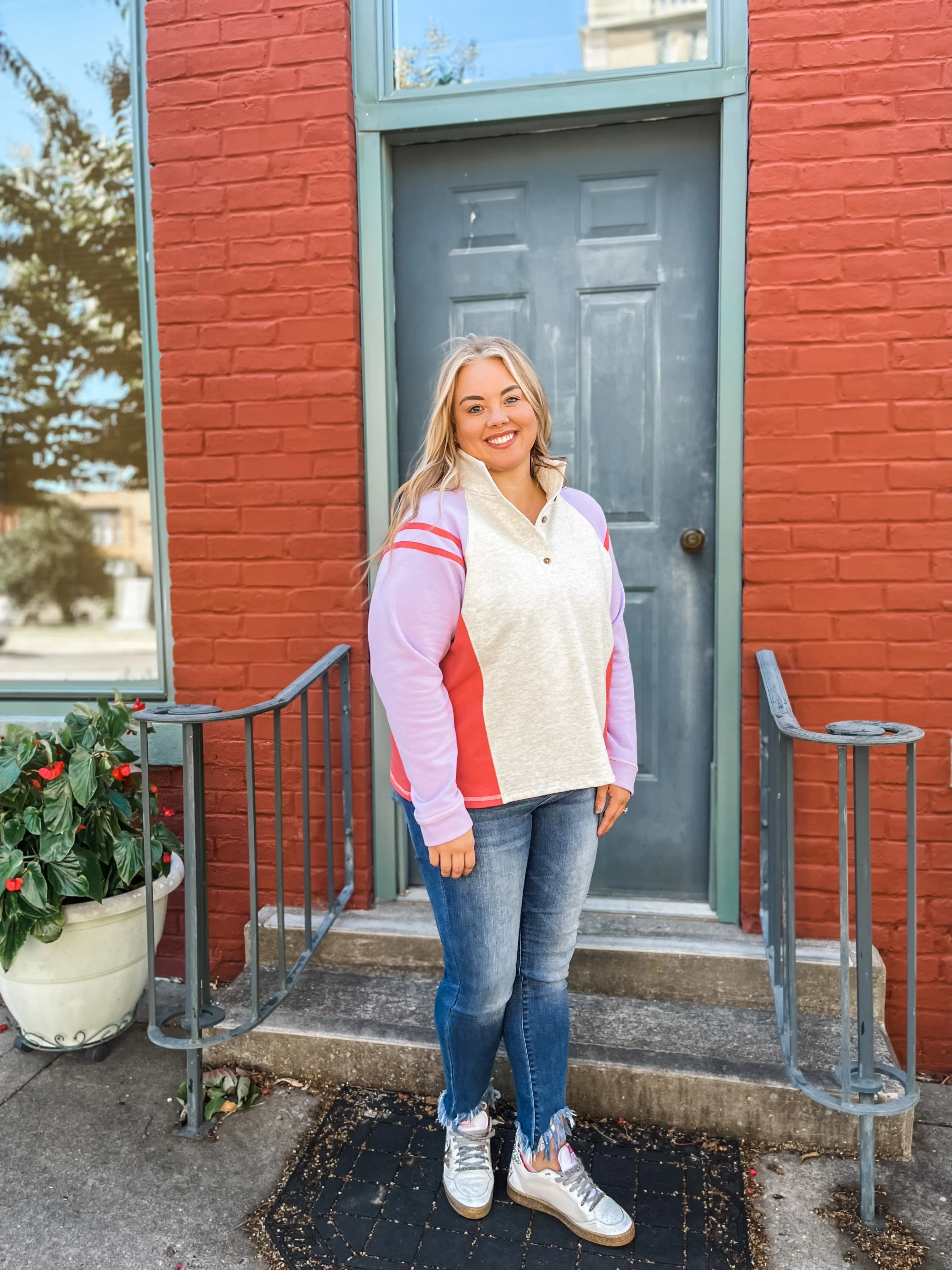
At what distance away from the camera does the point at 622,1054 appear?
239 centimetres

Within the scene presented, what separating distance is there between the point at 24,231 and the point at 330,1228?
3862 mm

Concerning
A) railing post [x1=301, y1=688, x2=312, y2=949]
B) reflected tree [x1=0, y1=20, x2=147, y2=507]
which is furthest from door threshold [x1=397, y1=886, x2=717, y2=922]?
reflected tree [x1=0, y1=20, x2=147, y2=507]

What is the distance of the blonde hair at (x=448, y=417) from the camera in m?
1.92

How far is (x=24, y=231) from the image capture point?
387cm

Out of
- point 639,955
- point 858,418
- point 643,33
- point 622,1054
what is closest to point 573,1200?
point 622,1054

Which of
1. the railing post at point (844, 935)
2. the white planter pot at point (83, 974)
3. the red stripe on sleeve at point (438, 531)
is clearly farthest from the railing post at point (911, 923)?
the white planter pot at point (83, 974)

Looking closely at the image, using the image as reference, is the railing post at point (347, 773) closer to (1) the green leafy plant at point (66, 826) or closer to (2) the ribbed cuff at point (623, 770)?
(1) the green leafy plant at point (66, 826)

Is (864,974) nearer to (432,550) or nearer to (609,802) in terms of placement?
(609,802)

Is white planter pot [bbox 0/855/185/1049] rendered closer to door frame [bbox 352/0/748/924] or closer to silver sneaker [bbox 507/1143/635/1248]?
door frame [bbox 352/0/748/924]

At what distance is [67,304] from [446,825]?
3107 mm

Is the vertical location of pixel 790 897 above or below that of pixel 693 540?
below

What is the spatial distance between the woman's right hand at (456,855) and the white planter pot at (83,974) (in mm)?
1063

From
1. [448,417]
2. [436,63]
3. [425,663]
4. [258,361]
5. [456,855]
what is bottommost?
[456,855]

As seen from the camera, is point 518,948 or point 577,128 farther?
point 577,128
